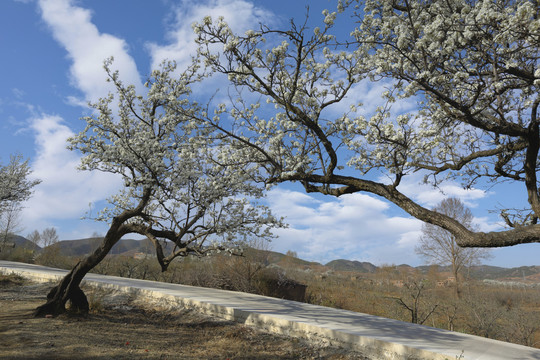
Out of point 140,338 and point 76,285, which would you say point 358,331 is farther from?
point 76,285

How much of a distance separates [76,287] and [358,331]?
656 centimetres

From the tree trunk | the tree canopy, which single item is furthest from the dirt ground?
the tree canopy

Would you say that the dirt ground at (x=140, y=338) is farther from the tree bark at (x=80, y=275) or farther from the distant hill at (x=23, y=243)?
the distant hill at (x=23, y=243)

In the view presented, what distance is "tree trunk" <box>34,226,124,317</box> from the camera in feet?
27.3

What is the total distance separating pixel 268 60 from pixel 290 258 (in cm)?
2433

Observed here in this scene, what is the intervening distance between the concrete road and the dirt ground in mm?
203

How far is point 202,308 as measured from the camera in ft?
27.9

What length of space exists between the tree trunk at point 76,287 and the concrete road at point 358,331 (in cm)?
Result: 212

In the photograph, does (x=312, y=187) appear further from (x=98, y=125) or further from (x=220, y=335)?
(x=98, y=125)

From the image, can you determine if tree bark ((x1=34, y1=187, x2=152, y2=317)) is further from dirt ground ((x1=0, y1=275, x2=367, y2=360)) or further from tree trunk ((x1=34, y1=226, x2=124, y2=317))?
dirt ground ((x1=0, y1=275, x2=367, y2=360))

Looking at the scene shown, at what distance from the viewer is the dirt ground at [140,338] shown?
19.2 feet

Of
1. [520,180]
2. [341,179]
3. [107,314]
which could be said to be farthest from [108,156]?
[520,180]

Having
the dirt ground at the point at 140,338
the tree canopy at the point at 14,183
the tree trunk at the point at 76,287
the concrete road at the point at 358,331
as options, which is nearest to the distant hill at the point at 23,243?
the tree canopy at the point at 14,183

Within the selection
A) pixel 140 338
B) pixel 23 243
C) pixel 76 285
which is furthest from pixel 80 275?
pixel 23 243
